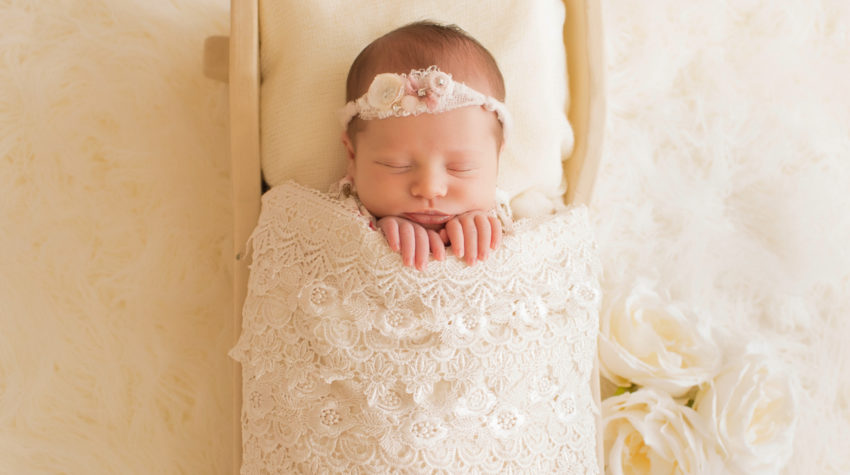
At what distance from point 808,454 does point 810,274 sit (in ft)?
1.59

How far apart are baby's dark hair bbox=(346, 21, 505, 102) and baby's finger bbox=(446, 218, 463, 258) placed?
0.92 ft

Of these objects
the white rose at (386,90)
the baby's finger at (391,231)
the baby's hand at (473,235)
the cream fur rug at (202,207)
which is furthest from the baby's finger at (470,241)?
the cream fur rug at (202,207)

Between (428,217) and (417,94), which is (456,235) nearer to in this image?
(428,217)

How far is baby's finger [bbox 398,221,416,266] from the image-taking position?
132 centimetres

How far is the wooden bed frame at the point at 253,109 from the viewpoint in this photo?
59.4 inches

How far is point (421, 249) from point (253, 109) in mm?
501

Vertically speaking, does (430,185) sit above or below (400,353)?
above

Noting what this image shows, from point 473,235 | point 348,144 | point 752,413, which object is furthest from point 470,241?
point 752,413

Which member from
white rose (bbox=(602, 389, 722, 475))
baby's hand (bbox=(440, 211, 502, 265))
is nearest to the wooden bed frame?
baby's hand (bbox=(440, 211, 502, 265))

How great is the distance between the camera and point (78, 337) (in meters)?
1.79

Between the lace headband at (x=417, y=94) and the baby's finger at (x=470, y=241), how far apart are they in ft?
0.73

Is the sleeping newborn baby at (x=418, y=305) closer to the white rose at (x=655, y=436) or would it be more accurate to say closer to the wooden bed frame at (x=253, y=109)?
the wooden bed frame at (x=253, y=109)

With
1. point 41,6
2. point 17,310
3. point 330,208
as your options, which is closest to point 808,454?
point 330,208

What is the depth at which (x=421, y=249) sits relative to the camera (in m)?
1.33
